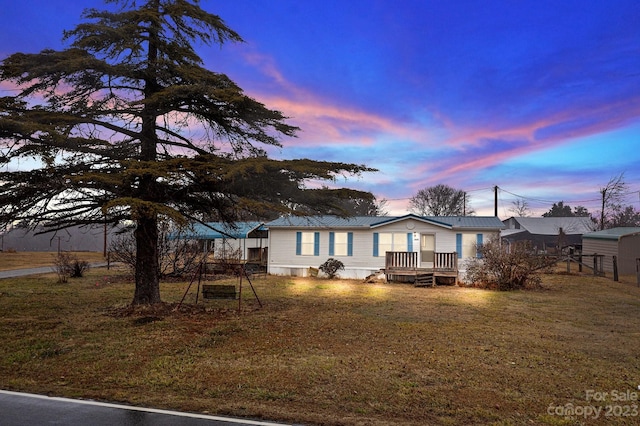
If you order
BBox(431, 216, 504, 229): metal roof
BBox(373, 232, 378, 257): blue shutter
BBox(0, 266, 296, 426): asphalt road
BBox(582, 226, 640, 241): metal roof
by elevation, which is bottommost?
BBox(0, 266, 296, 426): asphalt road

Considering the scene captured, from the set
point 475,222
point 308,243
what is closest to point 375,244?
point 308,243

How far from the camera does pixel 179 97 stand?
37.0ft

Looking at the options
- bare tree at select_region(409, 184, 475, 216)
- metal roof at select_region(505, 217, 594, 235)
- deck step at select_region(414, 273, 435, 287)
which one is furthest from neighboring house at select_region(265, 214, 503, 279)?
bare tree at select_region(409, 184, 475, 216)

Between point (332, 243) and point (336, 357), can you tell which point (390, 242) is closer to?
point (332, 243)

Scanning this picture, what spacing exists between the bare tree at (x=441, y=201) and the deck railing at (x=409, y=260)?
38.8 m

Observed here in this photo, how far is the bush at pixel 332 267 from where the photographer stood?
22.6 metres

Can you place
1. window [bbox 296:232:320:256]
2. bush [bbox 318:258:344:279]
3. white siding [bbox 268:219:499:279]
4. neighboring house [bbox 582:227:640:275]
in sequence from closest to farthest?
white siding [bbox 268:219:499:279]
bush [bbox 318:258:344:279]
window [bbox 296:232:320:256]
neighboring house [bbox 582:227:640:275]

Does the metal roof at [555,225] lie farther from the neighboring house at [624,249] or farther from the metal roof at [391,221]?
the metal roof at [391,221]

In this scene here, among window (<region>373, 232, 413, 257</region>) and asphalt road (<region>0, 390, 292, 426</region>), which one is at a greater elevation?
window (<region>373, 232, 413, 257</region>)

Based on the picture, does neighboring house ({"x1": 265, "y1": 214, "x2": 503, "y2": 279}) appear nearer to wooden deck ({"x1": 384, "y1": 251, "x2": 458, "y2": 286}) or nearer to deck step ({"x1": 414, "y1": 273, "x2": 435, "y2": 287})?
wooden deck ({"x1": 384, "y1": 251, "x2": 458, "y2": 286})

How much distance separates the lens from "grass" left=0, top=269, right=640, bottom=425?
5.29m

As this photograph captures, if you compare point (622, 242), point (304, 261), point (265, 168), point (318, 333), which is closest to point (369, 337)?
point (318, 333)

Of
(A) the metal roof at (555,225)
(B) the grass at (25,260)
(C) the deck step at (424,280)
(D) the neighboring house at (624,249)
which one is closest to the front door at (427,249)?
(C) the deck step at (424,280)

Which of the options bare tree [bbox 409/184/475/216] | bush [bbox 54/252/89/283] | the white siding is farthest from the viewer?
bare tree [bbox 409/184/475/216]
